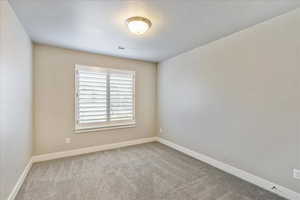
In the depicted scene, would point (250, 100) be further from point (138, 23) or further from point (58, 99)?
point (58, 99)

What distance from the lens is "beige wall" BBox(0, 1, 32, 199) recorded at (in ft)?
5.29

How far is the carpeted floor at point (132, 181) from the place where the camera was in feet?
6.43

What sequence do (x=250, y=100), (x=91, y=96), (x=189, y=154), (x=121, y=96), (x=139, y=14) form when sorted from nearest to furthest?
1. (x=139, y=14)
2. (x=250, y=100)
3. (x=189, y=154)
4. (x=91, y=96)
5. (x=121, y=96)

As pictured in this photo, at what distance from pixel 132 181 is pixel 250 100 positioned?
7.62 feet

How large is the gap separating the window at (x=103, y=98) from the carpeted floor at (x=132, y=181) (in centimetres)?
91

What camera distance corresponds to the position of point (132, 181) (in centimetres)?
231

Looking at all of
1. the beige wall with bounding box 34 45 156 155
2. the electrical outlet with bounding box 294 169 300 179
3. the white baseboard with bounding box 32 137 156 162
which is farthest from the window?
the electrical outlet with bounding box 294 169 300 179

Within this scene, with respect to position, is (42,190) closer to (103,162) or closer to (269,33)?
(103,162)

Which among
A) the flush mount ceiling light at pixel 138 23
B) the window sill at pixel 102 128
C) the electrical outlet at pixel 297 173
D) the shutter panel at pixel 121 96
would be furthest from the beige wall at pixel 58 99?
the electrical outlet at pixel 297 173

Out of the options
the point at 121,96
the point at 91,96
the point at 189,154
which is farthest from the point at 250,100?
the point at 91,96

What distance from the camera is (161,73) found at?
14.4ft

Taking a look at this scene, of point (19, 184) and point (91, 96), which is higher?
point (91, 96)

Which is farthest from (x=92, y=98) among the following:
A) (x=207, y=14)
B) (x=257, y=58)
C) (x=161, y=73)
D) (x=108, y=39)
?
(x=257, y=58)

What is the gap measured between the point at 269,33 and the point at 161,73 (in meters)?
2.71
